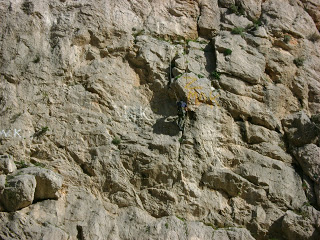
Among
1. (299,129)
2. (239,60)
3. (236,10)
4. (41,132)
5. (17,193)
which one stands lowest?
(17,193)

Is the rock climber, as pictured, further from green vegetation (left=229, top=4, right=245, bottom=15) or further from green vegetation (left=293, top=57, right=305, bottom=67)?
green vegetation (left=229, top=4, right=245, bottom=15)

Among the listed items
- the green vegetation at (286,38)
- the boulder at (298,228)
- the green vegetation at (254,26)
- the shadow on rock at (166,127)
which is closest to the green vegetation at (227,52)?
the green vegetation at (254,26)

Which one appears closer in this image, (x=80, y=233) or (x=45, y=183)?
(x=80, y=233)

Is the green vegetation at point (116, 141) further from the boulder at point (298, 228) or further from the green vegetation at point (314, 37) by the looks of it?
the green vegetation at point (314, 37)

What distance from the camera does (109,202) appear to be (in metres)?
11.9

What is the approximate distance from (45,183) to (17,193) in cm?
80

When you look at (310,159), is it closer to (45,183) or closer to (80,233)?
(80,233)

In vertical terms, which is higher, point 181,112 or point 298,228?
point 181,112

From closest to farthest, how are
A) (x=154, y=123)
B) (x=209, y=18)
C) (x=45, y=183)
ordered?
1. (x=45, y=183)
2. (x=154, y=123)
3. (x=209, y=18)

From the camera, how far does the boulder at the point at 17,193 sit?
35.0 feet

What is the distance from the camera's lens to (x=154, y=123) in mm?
13359

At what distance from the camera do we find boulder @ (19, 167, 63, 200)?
1111 centimetres

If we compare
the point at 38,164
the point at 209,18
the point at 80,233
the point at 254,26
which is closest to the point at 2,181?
the point at 38,164

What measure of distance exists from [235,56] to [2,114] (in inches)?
322
